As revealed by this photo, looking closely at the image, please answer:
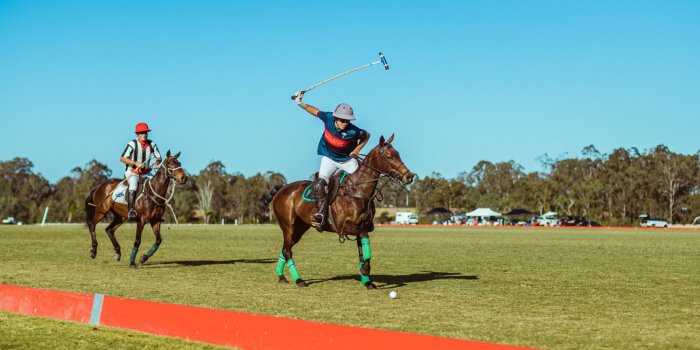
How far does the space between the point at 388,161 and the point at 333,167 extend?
0.96 metres

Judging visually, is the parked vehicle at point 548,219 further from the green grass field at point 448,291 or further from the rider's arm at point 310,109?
the rider's arm at point 310,109

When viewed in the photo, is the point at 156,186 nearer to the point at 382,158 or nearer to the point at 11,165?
the point at 382,158

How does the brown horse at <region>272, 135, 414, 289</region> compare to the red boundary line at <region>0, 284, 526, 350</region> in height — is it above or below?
above

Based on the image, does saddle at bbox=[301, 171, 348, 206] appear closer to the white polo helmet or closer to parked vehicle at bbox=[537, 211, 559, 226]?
the white polo helmet

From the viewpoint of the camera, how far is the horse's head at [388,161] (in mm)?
10242

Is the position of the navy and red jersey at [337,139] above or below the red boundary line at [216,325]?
above

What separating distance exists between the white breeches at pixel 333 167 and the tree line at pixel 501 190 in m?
80.6

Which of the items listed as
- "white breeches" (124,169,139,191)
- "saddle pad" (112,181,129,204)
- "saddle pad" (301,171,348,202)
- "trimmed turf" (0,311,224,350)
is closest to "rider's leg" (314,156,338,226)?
"saddle pad" (301,171,348,202)

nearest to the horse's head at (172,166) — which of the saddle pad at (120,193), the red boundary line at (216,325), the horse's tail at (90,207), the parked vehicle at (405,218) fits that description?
the saddle pad at (120,193)

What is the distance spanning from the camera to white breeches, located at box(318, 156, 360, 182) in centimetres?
1090

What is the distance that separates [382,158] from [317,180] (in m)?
1.06

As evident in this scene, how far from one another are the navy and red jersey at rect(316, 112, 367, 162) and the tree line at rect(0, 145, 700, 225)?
3171 inches

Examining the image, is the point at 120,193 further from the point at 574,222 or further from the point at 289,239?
the point at 574,222

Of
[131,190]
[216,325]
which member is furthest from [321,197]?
[131,190]
